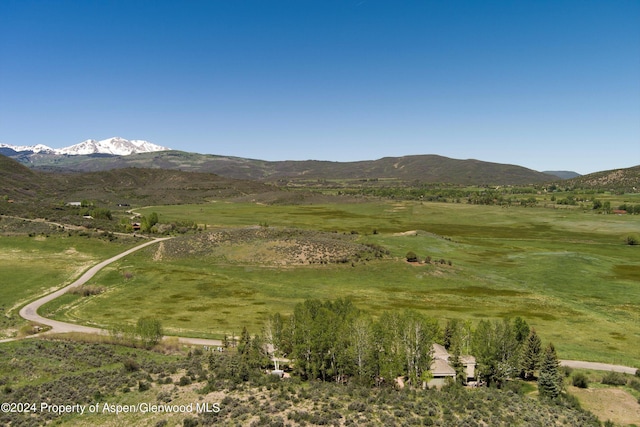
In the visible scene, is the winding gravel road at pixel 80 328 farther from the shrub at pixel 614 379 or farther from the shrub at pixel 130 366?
the shrub at pixel 130 366

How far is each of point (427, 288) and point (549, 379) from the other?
5143 centimetres

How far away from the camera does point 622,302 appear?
8056 cm

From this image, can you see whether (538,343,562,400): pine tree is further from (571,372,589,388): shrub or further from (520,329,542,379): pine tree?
(520,329,542,379): pine tree

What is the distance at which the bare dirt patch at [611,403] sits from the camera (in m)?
36.8

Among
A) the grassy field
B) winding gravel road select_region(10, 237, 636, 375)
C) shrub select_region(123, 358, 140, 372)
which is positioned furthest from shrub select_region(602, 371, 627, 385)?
shrub select_region(123, 358, 140, 372)

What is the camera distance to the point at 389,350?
1677 inches

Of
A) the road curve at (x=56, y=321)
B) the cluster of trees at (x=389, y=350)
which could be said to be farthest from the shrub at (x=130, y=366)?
the road curve at (x=56, y=321)

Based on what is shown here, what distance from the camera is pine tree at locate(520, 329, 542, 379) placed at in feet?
155

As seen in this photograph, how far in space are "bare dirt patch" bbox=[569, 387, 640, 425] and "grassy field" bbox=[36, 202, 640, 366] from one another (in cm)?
1126

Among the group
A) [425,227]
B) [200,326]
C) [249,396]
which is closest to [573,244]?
[425,227]

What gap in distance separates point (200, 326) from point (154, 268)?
46.3 m

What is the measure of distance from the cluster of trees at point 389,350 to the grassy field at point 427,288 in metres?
14.5

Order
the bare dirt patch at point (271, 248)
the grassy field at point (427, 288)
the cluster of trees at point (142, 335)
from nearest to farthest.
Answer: the cluster of trees at point (142, 335)
the grassy field at point (427, 288)
the bare dirt patch at point (271, 248)

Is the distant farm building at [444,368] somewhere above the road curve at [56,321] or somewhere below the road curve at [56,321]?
above
